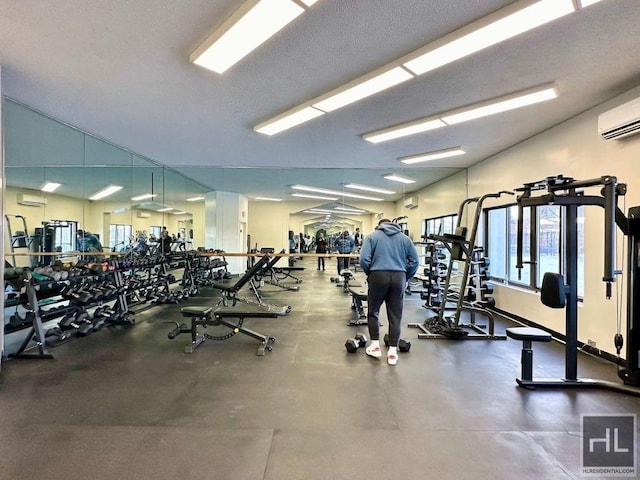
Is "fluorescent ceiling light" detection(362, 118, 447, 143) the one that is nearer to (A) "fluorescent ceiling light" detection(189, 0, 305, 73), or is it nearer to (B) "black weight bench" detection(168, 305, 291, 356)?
(A) "fluorescent ceiling light" detection(189, 0, 305, 73)

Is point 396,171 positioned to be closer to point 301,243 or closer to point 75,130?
point 301,243

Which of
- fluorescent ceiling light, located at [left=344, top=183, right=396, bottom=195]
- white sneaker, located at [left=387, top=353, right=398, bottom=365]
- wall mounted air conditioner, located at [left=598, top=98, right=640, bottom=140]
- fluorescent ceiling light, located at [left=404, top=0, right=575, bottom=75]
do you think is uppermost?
fluorescent ceiling light, located at [left=404, top=0, right=575, bottom=75]

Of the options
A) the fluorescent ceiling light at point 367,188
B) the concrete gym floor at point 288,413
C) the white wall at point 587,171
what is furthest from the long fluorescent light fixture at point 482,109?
the fluorescent ceiling light at point 367,188

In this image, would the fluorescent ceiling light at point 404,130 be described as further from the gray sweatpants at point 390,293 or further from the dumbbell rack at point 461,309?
the gray sweatpants at point 390,293

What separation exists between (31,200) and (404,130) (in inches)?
191

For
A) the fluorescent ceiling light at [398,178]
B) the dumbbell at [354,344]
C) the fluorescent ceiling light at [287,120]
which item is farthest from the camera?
the fluorescent ceiling light at [398,178]

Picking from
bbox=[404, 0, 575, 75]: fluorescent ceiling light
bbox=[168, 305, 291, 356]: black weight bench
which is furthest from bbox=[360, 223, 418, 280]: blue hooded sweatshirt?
bbox=[404, 0, 575, 75]: fluorescent ceiling light

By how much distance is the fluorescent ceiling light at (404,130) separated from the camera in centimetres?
383

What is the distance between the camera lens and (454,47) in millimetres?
2301

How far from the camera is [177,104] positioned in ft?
11.7

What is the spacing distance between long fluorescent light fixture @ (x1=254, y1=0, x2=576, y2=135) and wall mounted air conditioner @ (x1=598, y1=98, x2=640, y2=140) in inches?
60.0

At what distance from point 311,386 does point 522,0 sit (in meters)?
2.98

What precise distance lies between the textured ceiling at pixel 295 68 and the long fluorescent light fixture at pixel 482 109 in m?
0.09

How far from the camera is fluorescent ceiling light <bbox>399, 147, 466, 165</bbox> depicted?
5230 mm
